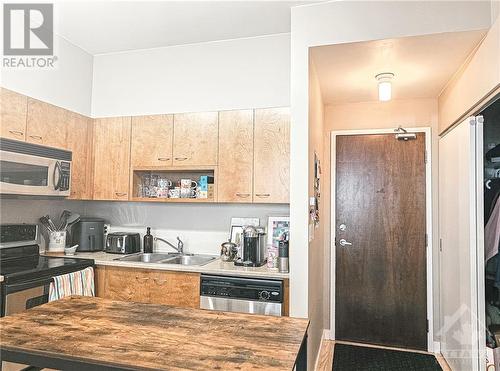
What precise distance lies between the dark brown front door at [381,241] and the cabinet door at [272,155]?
3.87ft

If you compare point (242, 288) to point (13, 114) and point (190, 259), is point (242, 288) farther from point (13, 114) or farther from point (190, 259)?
point (13, 114)

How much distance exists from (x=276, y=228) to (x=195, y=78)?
1578 millimetres

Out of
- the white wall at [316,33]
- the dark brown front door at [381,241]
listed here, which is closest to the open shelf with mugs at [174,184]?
the white wall at [316,33]

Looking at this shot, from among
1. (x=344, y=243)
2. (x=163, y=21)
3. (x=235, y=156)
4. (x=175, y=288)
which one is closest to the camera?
(x=175, y=288)

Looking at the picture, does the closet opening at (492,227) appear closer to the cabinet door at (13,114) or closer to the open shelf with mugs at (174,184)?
the open shelf with mugs at (174,184)

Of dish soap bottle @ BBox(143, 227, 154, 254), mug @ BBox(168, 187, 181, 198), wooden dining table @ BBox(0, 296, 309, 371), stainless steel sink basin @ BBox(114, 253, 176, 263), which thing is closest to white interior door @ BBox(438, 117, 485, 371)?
wooden dining table @ BBox(0, 296, 309, 371)

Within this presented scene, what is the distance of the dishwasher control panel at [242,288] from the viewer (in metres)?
2.52

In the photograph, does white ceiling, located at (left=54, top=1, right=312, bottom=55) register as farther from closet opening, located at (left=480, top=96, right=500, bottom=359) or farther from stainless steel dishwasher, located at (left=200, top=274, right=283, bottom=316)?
stainless steel dishwasher, located at (left=200, top=274, right=283, bottom=316)

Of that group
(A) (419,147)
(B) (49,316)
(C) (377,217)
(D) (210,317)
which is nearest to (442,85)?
(A) (419,147)

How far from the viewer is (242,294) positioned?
258 cm

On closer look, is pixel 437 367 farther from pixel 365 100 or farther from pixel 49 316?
pixel 49 316

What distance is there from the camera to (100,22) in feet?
9.57
